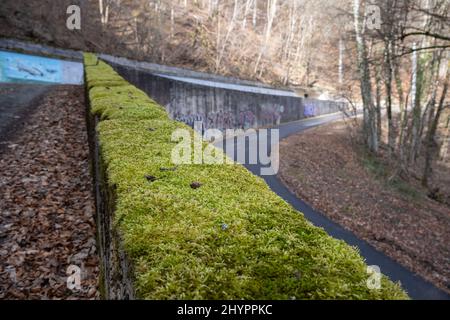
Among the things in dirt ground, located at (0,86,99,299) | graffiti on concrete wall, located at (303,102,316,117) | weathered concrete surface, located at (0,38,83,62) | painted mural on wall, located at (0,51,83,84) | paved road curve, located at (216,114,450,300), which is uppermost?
weathered concrete surface, located at (0,38,83,62)

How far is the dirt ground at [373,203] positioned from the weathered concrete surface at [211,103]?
13.7 feet

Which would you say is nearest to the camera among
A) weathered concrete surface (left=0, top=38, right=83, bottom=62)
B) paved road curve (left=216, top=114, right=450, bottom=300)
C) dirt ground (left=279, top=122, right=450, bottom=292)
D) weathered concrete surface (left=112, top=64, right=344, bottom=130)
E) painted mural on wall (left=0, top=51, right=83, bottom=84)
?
paved road curve (left=216, top=114, right=450, bottom=300)

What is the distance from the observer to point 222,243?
2373mm

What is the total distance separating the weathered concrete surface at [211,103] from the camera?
17266mm

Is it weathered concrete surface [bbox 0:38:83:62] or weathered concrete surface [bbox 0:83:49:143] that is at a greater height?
weathered concrete surface [bbox 0:38:83:62]

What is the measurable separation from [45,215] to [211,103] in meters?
14.9

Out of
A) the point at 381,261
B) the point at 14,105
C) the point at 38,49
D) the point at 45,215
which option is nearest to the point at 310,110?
A: the point at 38,49

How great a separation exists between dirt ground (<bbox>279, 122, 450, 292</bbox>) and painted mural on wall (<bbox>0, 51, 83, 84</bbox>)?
55.8ft

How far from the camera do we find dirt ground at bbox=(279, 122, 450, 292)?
35.7ft

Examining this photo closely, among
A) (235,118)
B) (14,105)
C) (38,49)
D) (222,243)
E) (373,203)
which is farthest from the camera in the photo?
(38,49)

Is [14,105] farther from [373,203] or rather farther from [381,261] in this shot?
[373,203]

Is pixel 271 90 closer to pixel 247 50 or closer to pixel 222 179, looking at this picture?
pixel 247 50

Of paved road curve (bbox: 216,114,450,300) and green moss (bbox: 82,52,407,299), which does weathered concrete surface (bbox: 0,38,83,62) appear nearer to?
paved road curve (bbox: 216,114,450,300)

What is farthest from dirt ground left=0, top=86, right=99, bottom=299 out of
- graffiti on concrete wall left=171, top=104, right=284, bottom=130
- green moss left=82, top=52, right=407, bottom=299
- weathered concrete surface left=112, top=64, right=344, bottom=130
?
graffiti on concrete wall left=171, top=104, right=284, bottom=130
